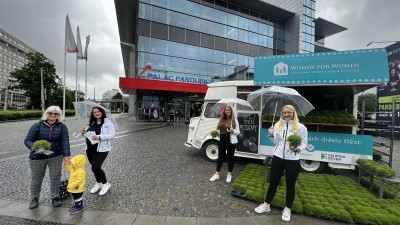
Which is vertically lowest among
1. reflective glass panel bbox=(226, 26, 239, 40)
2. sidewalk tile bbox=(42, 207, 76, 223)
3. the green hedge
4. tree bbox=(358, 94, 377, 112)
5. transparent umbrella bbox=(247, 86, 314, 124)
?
sidewalk tile bbox=(42, 207, 76, 223)

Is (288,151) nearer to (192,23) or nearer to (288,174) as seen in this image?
(288,174)

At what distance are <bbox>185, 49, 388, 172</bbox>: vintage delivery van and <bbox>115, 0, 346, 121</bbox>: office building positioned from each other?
12991 mm

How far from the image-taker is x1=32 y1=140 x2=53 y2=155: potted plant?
3.13 meters

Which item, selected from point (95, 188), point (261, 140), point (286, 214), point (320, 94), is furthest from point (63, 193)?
point (320, 94)

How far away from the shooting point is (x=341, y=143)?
17.2 ft

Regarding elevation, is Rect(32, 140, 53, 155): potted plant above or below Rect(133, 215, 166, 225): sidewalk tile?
above

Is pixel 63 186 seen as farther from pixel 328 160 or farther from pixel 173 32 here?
pixel 173 32

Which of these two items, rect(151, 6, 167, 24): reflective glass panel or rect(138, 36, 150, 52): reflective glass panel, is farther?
rect(151, 6, 167, 24): reflective glass panel

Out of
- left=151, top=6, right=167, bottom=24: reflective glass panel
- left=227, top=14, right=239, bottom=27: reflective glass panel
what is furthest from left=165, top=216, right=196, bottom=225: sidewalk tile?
left=227, top=14, right=239, bottom=27: reflective glass panel

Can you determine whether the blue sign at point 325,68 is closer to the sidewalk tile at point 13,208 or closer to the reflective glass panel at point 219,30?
the sidewalk tile at point 13,208

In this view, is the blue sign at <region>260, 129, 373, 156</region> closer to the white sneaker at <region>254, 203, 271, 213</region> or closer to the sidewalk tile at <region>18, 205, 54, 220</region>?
the white sneaker at <region>254, 203, 271, 213</region>

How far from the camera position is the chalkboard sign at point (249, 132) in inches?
244

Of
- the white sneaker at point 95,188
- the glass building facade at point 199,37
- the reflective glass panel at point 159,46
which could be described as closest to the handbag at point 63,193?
the white sneaker at point 95,188

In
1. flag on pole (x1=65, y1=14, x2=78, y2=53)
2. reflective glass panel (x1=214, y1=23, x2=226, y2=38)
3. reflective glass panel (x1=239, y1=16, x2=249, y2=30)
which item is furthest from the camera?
reflective glass panel (x1=239, y1=16, x2=249, y2=30)
